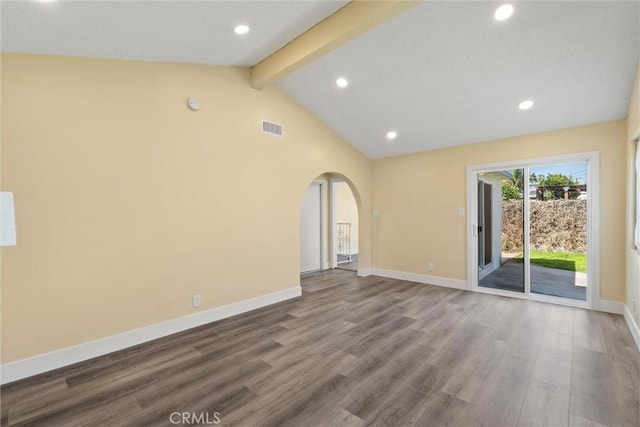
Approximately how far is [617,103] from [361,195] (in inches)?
150

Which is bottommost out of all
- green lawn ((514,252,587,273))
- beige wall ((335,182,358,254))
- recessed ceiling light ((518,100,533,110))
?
green lawn ((514,252,587,273))

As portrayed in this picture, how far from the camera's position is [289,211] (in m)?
4.41

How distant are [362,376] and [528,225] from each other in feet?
12.1

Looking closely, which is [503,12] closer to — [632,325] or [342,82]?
[342,82]

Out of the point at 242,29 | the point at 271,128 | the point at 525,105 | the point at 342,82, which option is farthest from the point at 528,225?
the point at 242,29

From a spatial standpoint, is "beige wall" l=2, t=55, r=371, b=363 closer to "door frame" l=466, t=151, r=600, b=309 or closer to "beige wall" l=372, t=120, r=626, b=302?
"beige wall" l=372, t=120, r=626, b=302

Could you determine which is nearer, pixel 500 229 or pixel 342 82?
pixel 342 82

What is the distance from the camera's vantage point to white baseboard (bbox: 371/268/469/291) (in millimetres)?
4930

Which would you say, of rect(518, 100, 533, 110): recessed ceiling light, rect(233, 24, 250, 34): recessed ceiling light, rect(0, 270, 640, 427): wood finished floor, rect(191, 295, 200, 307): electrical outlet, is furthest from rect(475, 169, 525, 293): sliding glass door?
rect(191, 295, 200, 307): electrical outlet

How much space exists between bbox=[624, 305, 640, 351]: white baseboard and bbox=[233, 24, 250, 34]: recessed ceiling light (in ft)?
15.9

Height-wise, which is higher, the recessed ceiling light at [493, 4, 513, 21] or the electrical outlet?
the recessed ceiling light at [493, 4, 513, 21]

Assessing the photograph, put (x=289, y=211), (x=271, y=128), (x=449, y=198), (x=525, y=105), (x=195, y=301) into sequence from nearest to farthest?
(x=195, y=301) < (x=525, y=105) < (x=271, y=128) < (x=289, y=211) < (x=449, y=198)

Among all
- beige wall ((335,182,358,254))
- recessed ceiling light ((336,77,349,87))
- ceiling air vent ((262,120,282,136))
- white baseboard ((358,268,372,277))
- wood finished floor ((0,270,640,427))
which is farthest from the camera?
beige wall ((335,182,358,254))

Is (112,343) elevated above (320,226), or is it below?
below
